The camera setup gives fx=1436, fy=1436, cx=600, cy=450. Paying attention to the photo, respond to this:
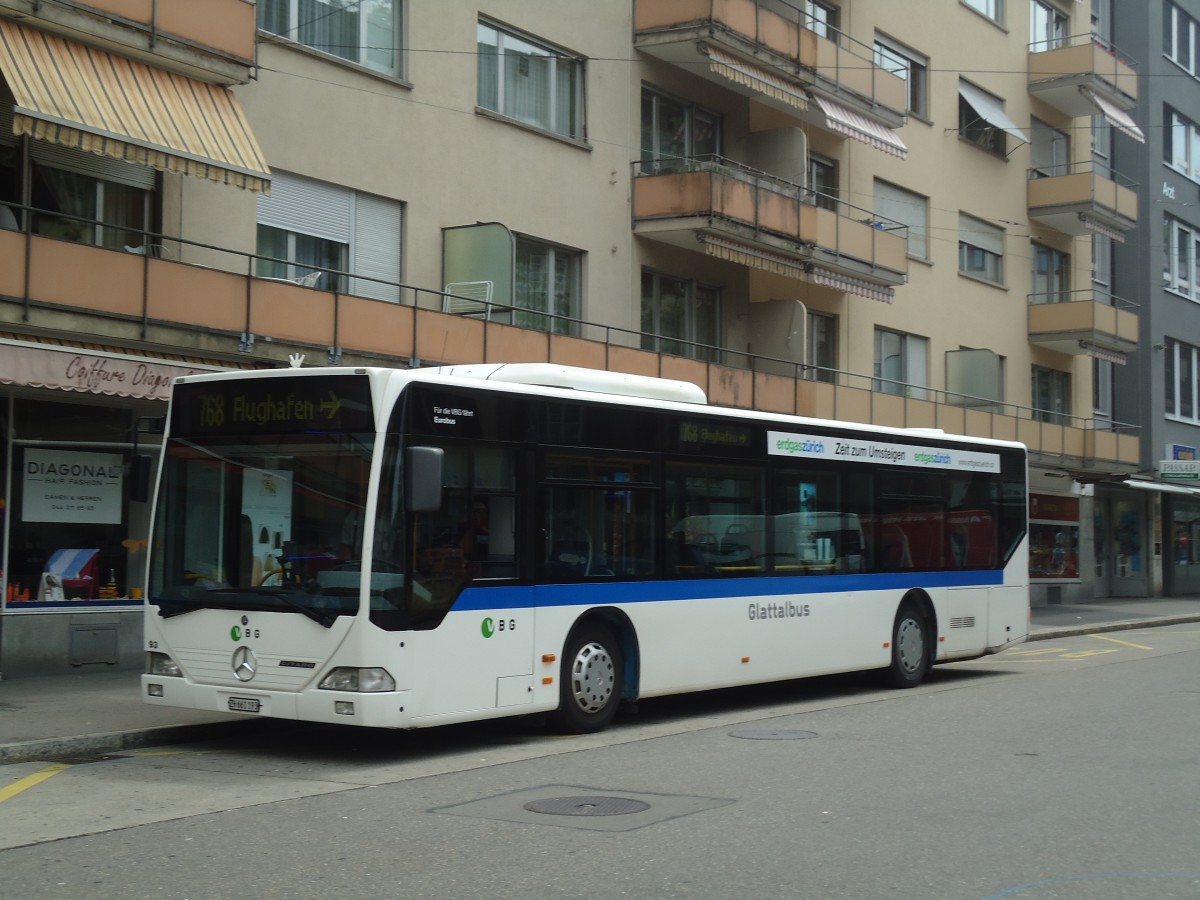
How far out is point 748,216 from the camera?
2423 centimetres

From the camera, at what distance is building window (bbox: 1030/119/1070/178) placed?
37719 mm

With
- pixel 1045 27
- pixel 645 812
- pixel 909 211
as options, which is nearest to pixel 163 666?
pixel 645 812

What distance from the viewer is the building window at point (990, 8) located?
35.3 m

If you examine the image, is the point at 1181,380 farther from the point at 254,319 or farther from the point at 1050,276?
the point at 254,319

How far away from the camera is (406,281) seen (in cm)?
1973

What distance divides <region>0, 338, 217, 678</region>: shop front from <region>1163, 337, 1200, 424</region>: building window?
1313 inches

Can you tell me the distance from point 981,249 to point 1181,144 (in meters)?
12.5

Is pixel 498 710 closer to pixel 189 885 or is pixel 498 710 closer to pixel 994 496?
pixel 189 885

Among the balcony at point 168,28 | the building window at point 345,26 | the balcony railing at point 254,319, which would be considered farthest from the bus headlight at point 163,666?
the building window at point 345,26

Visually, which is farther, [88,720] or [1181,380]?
[1181,380]

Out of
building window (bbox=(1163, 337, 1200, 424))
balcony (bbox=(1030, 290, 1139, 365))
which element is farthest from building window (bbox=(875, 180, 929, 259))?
building window (bbox=(1163, 337, 1200, 424))

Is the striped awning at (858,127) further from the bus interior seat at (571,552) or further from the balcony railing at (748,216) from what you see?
the bus interior seat at (571,552)

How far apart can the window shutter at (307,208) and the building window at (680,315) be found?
6835 mm

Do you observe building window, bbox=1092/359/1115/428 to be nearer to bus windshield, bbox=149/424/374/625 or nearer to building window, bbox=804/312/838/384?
building window, bbox=804/312/838/384
